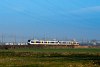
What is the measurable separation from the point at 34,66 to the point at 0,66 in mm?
3534

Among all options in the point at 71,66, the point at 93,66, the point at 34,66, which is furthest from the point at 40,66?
the point at 93,66

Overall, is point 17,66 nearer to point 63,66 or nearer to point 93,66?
point 63,66

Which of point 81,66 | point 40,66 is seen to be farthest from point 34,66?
point 81,66

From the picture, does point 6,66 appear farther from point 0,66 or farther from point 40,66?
point 40,66

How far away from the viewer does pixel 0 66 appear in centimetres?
3256

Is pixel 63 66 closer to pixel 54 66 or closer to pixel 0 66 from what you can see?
pixel 54 66

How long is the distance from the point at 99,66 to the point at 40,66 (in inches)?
247

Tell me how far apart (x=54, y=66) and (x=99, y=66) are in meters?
4.78

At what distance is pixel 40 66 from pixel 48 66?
0.85 meters

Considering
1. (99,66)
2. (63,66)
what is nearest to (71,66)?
(63,66)

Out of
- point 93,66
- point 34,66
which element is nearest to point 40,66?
point 34,66

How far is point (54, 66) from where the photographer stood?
33438mm

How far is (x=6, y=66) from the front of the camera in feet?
107

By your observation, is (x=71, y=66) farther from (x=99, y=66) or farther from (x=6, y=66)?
(x=6, y=66)
